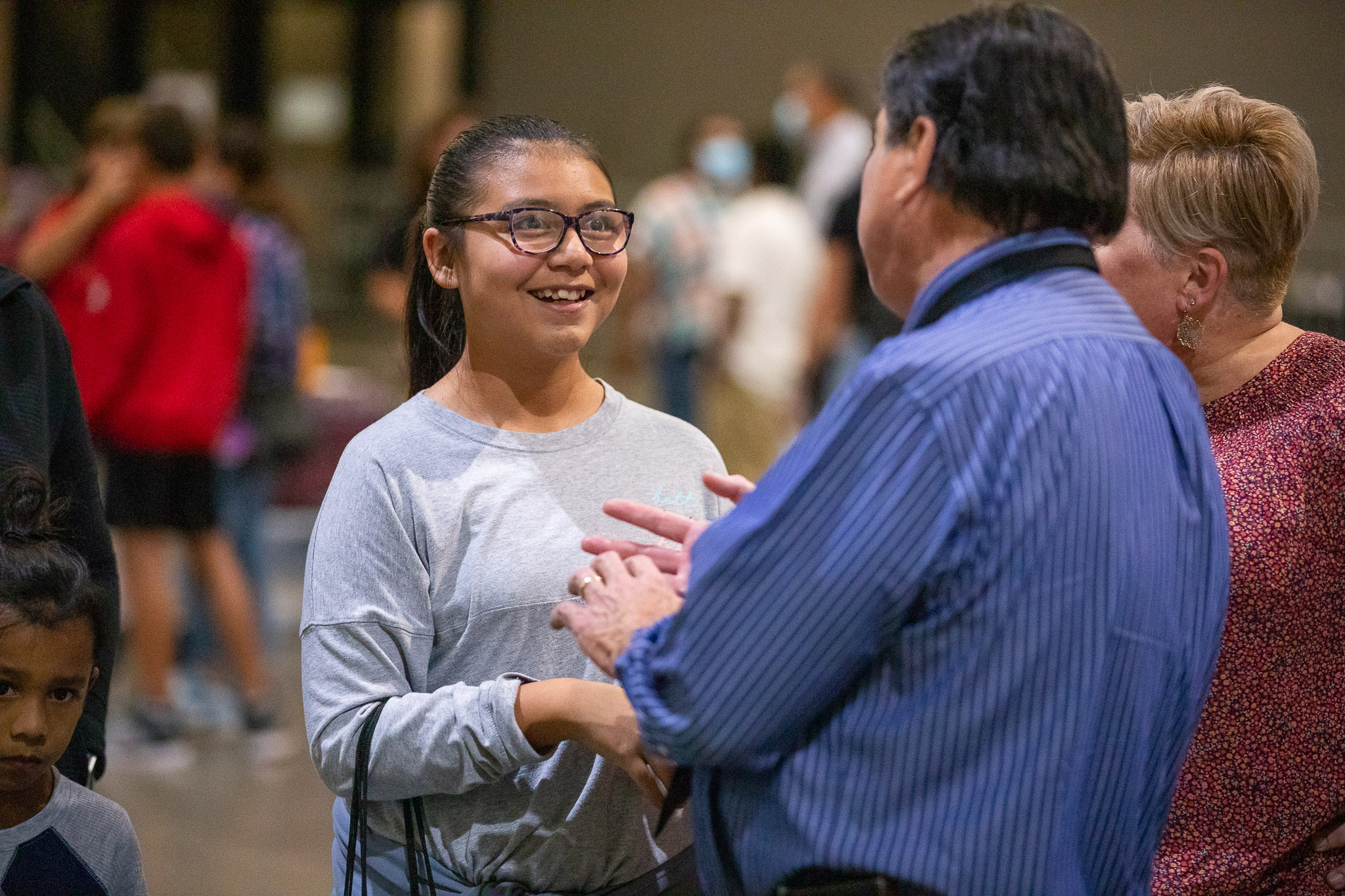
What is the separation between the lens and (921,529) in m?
1.15

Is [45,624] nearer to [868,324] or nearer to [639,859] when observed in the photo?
[639,859]

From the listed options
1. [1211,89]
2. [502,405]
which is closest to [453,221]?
[502,405]

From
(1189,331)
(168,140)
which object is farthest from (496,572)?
(168,140)

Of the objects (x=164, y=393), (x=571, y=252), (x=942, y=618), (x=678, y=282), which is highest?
(x=571, y=252)

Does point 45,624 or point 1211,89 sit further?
point 1211,89

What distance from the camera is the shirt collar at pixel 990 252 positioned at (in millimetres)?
1255

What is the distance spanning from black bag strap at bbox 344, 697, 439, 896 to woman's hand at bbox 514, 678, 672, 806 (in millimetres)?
170

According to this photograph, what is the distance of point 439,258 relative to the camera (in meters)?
1.73

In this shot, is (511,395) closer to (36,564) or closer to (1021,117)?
(36,564)

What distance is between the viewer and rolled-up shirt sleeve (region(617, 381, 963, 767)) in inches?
45.6

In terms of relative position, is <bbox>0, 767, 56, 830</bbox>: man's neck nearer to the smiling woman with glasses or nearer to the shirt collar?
the smiling woman with glasses

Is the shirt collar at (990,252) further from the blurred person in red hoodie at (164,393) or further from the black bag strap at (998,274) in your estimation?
the blurred person in red hoodie at (164,393)

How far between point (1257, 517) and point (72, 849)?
1.44 m

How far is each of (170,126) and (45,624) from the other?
3.17 meters
